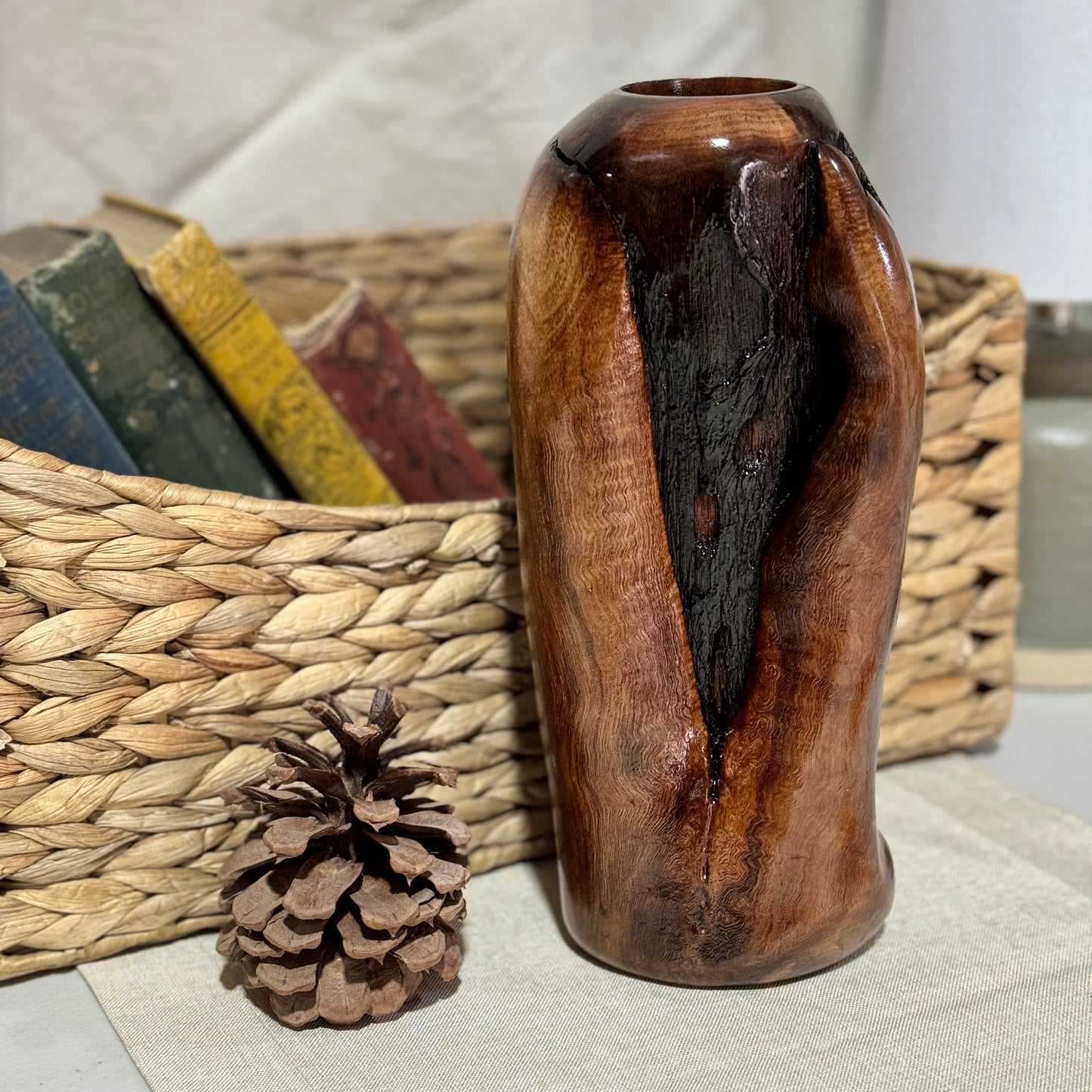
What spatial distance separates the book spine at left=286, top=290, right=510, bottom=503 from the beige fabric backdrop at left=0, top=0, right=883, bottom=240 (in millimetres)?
285

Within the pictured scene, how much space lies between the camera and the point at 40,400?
66 centimetres

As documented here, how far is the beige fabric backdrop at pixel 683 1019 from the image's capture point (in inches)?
21.9

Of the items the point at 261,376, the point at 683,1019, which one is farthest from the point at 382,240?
the point at 683,1019

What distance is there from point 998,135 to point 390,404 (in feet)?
1.42

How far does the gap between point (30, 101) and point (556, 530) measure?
26.8 inches

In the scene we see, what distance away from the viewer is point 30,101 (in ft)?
3.28

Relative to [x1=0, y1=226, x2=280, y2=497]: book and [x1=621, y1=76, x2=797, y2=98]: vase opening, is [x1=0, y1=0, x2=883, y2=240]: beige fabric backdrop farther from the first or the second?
[x1=621, y1=76, x2=797, y2=98]: vase opening

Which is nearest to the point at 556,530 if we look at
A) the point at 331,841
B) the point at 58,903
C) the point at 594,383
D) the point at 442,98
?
the point at 594,383

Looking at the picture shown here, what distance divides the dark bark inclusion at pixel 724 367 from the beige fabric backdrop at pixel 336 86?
0.59 meters

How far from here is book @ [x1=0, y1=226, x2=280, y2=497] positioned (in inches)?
27.5

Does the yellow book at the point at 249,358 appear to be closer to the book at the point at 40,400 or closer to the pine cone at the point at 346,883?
the book at the point at 40,400

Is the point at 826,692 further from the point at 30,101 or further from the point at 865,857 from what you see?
the point at 30,101

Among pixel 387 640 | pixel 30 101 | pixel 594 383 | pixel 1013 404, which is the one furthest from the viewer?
pixel 30 101

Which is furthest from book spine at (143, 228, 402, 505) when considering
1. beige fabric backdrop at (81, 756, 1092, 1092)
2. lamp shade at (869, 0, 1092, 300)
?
lamp shade at (869, 0, 1092, 300)
